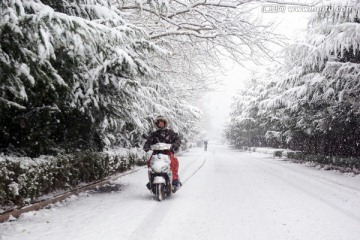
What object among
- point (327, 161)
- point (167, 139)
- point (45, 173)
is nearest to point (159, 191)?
point (167, 139)

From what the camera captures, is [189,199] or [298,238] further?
[189,199]

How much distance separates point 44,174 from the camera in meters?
8.01

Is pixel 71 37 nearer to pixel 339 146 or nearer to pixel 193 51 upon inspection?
pixel 193 51

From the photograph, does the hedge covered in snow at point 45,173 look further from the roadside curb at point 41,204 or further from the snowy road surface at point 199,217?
the snowy road surface at point 199,217

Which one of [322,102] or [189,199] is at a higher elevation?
[322,102]

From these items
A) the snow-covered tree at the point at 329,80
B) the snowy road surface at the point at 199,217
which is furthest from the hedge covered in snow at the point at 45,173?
the snow-covered tree at the point at 329,80

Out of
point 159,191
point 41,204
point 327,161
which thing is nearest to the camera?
point 41,204

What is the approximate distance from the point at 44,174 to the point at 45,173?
0.04m

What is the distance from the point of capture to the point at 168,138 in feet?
30.6

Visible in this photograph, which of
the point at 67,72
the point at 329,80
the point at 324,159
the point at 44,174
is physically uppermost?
the point at 329,80

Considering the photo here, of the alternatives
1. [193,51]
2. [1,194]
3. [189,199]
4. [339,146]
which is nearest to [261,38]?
[193,51]

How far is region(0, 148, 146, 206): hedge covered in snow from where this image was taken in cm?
662

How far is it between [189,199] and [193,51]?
6.96 meters

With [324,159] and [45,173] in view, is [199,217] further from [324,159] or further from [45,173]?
[324,159]
